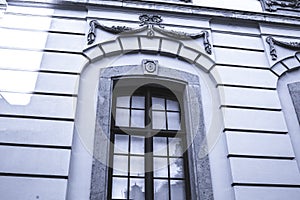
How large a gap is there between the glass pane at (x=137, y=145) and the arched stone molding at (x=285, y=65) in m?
3.03

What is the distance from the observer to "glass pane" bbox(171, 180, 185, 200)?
458 centimetres

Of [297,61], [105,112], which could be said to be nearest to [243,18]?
[297,61]

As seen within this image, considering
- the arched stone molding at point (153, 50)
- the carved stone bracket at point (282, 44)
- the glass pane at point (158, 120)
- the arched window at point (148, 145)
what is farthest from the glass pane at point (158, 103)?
the carved stone bracket at point (282, 44)

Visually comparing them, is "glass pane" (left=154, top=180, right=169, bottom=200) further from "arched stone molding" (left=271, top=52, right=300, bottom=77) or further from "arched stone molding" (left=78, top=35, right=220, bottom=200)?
"arched stone molding" (left=271, top=52, right=300, bottom=77)

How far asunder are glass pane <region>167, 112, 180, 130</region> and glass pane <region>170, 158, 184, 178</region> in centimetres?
61

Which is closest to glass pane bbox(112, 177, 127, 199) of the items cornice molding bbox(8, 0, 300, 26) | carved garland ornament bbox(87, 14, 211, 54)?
carved garland ornament bbox(87, 14, 211, 54)

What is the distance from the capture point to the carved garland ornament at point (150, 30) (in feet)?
18.7

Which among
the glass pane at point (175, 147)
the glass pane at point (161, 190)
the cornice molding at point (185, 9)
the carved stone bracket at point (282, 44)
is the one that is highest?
the cornice molding at point (185, 9)

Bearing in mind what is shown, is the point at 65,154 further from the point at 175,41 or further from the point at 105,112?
the point at 175,41

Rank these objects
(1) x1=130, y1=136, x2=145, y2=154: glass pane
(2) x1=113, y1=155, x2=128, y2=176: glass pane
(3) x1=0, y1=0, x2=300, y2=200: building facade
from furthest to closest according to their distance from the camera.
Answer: (1) x1=130, y1=136, x2=145, y2=154: glass pane → (2) x1=113, y1=155, x2=128, y2=176: glass pane → (3) x1=0, y1=0, x2=300, y2=200: building facade

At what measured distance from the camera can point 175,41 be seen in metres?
5.86

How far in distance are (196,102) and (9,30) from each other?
3.80 m

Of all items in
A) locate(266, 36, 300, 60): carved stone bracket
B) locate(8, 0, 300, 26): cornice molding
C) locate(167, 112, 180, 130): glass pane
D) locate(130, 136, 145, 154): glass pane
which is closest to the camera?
locate(130, 136, 145, 154): glass pane

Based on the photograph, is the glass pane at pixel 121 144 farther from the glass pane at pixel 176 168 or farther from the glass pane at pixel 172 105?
the glass pane at pixel 172 105
